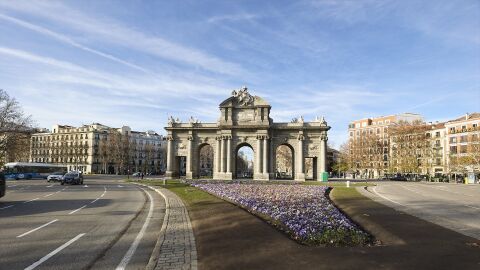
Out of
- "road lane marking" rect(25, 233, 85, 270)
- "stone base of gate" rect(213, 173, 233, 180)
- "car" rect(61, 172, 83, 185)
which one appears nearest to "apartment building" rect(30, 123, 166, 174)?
"stone base of gate" rect(213, 173, 233, 180)

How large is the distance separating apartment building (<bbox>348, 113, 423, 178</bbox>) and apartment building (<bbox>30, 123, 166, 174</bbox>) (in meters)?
73.8

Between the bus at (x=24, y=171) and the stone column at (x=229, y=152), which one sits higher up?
the stone column at (x=229, y=152)

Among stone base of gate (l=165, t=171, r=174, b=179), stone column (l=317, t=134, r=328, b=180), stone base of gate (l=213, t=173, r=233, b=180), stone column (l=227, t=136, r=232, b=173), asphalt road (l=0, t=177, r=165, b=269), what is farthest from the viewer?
stone base of gate (l=165, t=171, r=174, b=179)

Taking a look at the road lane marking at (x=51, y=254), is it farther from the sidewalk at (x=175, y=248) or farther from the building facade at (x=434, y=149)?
the building facade at (x=434, y=149)

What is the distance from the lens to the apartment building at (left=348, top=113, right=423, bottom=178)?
116 m

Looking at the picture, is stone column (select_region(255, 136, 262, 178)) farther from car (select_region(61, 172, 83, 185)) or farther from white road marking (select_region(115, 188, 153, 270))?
white road marking (select_region(115, 188, 153, 270))

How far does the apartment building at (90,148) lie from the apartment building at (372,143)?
2904 inches

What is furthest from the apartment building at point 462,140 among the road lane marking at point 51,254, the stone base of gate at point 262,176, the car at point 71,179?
the road lane marking at point 51,254

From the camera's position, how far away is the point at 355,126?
146625mm

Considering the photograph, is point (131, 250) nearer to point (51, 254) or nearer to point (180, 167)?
point (51, 254)

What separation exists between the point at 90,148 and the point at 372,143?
97.3 metres

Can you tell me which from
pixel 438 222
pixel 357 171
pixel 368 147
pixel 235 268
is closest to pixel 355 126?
pixel 357 171

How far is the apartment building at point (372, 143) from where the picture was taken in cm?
11561

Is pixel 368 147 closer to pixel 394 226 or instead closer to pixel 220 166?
pixel 220 166
